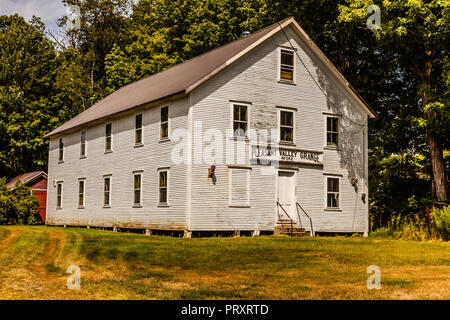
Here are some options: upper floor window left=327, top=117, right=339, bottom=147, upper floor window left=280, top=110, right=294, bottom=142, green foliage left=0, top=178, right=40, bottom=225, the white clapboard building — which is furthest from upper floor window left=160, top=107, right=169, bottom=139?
green foliage left=0, top=178, right=40, bottom=225

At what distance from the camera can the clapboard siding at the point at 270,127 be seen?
2400 cm

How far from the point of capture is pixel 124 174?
29016 millimetres

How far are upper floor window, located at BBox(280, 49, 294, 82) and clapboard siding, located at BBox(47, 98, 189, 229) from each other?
5.06 m

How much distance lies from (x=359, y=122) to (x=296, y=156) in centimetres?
476

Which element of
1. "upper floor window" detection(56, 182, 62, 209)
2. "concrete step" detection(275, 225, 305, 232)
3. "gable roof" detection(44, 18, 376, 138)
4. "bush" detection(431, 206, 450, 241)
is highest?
"gable roof" detection(44, 18, 376, 138)

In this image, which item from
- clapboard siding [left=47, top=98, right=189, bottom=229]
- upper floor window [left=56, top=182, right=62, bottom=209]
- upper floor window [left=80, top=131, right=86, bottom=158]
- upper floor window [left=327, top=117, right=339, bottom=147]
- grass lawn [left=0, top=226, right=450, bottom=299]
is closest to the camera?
grass lawn [left=0, top=226, right=450, bottom=299]

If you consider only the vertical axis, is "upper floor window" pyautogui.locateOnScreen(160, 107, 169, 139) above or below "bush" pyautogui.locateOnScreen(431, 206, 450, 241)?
above

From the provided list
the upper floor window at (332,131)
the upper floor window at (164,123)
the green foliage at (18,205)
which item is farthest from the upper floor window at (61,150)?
the upper floor window at (332,131)

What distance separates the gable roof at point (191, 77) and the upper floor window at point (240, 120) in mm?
1842

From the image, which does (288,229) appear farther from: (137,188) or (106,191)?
(106,191)

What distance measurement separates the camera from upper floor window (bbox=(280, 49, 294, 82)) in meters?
26.7

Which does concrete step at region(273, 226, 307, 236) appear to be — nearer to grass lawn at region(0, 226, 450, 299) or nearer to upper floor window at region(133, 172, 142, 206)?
grass lawn at region(0, 226, 450, 299)

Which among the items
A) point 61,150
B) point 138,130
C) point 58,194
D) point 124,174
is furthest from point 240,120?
point 58,194
